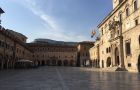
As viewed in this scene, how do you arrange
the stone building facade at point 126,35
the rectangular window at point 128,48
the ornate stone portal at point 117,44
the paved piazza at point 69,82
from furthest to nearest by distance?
the ornate stone portal at point 117,44
the rectangular window at point 128,48
the stone building facade at point 126,35
the paved piazza at point 69,82

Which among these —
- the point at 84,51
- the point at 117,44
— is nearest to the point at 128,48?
the point at 117,44

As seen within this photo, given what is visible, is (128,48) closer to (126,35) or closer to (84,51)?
(126,35)

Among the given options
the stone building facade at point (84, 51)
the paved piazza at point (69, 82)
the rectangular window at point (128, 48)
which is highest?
the stone building facade at point (84, 51)

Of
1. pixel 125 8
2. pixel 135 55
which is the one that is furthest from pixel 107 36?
pixel 135 55

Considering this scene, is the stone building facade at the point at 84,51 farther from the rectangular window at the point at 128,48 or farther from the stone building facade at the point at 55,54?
the rectangular window at the point at 128,48

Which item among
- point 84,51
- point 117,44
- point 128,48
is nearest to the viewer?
point 128,48

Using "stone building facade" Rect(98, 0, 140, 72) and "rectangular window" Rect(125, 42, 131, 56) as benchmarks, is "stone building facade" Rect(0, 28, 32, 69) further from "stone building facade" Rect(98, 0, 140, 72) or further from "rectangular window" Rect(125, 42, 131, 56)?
"rectangular window" Rect(125, 42, 131, 56)

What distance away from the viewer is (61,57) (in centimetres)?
12812

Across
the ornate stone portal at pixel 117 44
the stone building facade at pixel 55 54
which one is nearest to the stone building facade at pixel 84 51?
the stone building facade at pixel 55 54

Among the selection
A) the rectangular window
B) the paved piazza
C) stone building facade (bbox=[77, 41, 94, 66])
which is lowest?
the paved piazza

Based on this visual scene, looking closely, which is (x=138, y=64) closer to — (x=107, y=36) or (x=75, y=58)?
(x=107, y=36)

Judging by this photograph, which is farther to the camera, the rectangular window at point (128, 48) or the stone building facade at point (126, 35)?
the rectangular window at point (128, 48)

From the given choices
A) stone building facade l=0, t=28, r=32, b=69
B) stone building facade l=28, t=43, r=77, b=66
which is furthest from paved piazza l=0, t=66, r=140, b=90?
stone building facade l=28, t=43, r=77, b=66

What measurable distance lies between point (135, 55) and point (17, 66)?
3087cm
